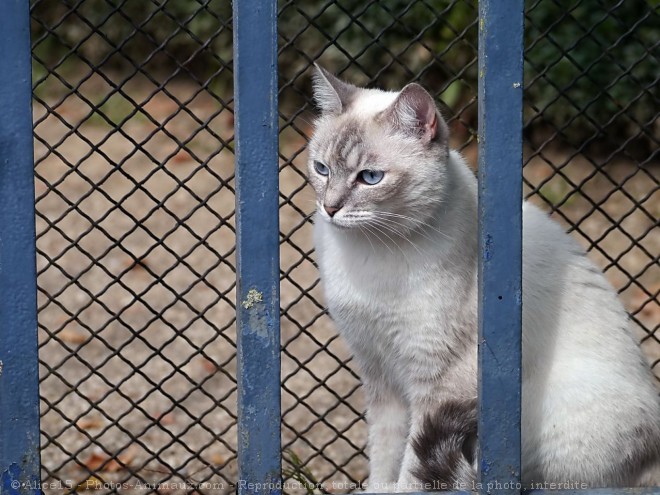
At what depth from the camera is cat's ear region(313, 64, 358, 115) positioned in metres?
2.43

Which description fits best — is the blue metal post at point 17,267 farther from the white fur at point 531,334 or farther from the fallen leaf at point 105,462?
the fallen leaf at point 105,462

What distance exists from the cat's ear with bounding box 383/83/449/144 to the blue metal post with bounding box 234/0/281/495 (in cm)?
52

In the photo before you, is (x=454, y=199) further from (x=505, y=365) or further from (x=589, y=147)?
(x=589, y=147)

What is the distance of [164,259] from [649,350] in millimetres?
2270

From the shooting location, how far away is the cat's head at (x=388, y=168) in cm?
229

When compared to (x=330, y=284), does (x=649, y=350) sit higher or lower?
lower

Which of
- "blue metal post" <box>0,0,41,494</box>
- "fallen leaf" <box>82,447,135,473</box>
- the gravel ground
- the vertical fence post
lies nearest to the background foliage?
the gravel ground

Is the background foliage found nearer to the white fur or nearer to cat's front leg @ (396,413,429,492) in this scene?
the white fur

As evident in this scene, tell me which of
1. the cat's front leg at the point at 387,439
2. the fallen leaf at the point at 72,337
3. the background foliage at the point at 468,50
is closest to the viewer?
the cat's front leg at the point at 387,439

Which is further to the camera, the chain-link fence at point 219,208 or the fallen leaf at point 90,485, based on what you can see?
the chain-link fence at point 219,208

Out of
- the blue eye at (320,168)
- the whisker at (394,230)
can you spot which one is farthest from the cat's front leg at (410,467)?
the blue eye at (320,168)

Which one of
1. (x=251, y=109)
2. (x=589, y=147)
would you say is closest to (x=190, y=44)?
(x=589, y=147)

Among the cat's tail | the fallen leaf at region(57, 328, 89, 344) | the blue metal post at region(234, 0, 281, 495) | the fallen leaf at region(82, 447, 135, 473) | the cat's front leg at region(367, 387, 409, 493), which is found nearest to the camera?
the blue metal post at region(234, 0, 281, 495)

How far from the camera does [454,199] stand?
236 cm
